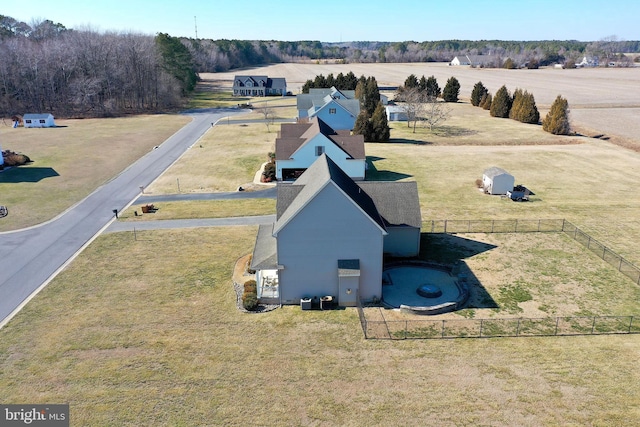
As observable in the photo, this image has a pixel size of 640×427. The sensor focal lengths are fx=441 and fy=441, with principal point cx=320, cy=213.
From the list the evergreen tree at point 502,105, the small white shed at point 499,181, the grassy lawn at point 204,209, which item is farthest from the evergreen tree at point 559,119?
the grassy lawn at point 204,209

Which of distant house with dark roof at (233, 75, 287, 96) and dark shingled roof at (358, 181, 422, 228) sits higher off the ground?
distant house with dark roof at (233, 75, 287, 96)

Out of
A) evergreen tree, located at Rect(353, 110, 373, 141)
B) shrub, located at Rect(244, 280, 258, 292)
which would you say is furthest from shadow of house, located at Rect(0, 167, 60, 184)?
evergreen tree, located at Rect(353, 110, 373, 141)

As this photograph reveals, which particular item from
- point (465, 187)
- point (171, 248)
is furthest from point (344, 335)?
point (465, 187)

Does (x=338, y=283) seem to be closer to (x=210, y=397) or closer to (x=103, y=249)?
(x=210, y=397)

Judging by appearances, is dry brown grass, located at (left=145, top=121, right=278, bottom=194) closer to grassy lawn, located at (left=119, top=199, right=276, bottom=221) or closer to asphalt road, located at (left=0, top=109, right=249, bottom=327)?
asphalt road, located at (left=0, top=109, right=249, bottom=327)

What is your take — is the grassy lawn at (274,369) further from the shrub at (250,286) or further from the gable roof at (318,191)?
the gable roof at (318,191)
